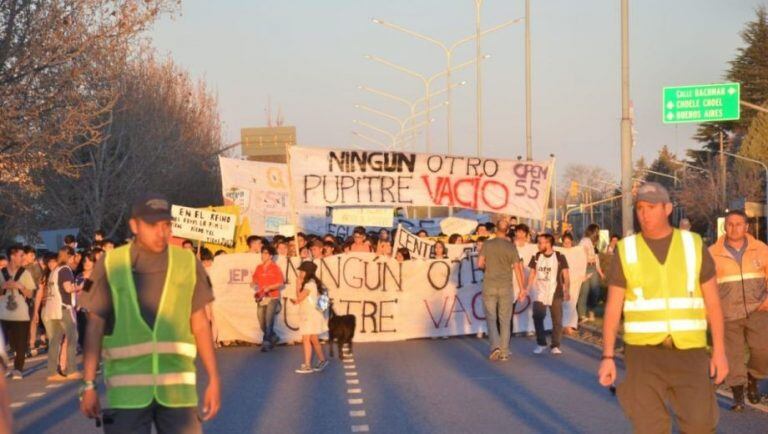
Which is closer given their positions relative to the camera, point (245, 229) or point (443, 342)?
point (443, 342)

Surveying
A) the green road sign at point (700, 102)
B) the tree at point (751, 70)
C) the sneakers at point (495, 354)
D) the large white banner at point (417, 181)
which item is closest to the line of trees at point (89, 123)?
the large white banner at point (417, 181)

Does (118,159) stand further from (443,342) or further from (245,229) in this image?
(443,342)

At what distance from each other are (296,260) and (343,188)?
1387mm

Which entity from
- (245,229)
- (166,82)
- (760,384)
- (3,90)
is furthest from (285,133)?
(760,384)

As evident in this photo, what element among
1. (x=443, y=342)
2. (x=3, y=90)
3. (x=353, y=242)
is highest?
(x=3, y=90)

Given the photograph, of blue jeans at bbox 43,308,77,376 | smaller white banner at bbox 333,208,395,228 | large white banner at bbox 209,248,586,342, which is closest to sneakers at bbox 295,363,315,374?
blue jeans at bbox 43,308,77,376

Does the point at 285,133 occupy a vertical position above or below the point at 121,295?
above

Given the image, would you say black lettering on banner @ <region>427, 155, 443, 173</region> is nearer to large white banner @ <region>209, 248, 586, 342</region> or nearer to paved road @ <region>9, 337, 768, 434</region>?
large white banner @ <region>209, 248, 586, 342</region>

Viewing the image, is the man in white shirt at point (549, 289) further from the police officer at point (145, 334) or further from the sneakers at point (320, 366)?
the police officer at point (145, 334)

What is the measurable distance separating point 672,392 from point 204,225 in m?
18.3

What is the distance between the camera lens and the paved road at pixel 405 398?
11.8m

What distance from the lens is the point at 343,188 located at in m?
22.3

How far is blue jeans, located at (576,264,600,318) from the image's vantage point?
2541 cm

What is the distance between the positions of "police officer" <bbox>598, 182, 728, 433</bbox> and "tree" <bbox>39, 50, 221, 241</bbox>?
42.7 m
